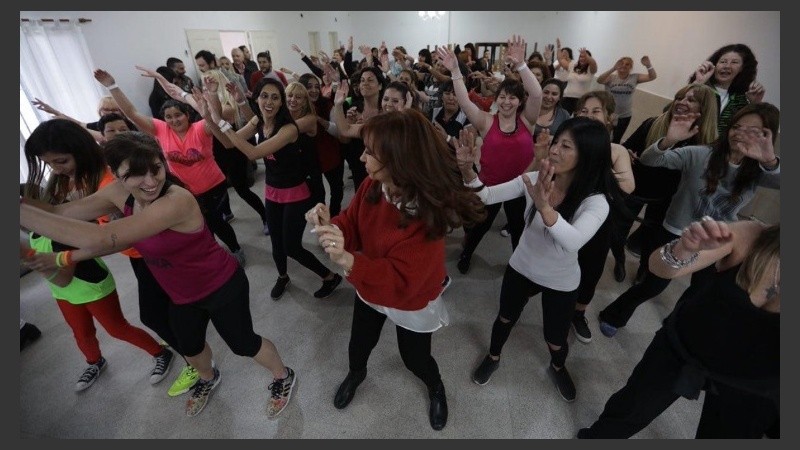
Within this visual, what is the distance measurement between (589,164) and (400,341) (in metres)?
1.05

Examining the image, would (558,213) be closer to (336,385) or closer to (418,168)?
(418,168)

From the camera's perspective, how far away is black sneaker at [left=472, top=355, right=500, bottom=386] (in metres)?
1.87

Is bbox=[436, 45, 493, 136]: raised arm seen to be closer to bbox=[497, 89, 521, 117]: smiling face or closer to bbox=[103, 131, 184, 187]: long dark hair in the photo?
bbox=[497, 89, 521, 117]: smiling face

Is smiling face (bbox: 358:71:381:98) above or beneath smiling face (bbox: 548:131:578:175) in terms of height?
above

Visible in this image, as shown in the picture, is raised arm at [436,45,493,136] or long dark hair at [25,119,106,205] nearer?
long dark hair at [25,119,106,205]

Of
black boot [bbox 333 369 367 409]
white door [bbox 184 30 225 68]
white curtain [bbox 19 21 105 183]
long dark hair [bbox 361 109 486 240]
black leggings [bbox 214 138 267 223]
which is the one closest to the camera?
long dark hair [bbox 361 109 486 240]

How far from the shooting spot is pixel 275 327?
90.8 inches

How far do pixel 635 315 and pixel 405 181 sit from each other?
2.22m

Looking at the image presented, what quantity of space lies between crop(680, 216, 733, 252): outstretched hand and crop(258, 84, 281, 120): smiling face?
212cm

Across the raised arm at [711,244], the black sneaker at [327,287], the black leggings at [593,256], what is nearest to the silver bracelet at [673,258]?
the raised arm at [711,244]

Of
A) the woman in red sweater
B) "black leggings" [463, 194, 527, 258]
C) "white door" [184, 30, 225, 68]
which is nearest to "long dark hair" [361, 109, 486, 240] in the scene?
the woman in red sweater

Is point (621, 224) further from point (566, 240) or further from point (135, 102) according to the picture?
point (135, 102)

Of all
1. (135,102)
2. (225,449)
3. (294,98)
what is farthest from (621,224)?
(135,102)

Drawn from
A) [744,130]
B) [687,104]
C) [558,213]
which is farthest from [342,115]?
[744,130]
